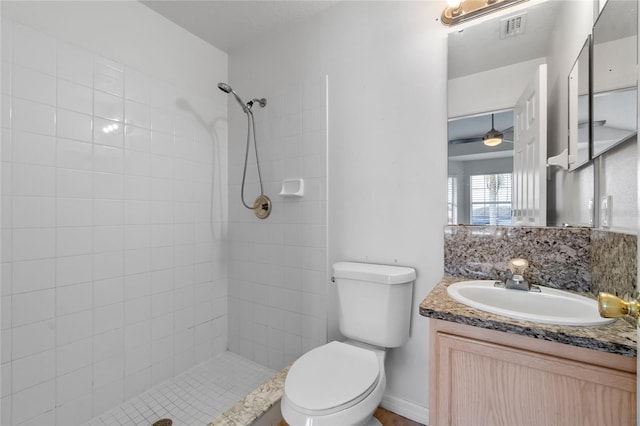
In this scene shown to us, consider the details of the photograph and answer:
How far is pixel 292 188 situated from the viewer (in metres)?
1.85

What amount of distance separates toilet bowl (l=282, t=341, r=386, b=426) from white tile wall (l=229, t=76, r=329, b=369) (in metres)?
0.47

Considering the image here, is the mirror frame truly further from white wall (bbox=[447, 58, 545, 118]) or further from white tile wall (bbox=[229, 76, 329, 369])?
white tile wall (bbox=[229, 76, 329, 369])

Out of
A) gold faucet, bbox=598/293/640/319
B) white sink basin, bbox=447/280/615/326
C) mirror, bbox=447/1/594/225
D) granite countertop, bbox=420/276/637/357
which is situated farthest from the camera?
mirror, bbox=447/1/594/225

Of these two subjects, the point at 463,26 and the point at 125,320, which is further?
the point at 125,320

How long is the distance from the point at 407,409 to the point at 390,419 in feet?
0.34

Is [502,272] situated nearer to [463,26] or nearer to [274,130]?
[463,26]

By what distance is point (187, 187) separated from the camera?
1955 millimetres

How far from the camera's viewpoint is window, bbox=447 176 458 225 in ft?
4.55

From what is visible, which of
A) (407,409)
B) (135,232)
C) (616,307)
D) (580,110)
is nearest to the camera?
(616,307)

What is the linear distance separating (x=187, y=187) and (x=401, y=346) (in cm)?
166

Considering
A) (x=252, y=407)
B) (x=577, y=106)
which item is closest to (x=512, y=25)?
(x=577, y=106)

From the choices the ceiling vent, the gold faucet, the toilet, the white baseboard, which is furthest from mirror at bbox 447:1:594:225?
the white baseboard

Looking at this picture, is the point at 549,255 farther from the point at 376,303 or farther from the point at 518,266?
the point at 376,303

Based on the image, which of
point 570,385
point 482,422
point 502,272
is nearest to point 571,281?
point 502,272
